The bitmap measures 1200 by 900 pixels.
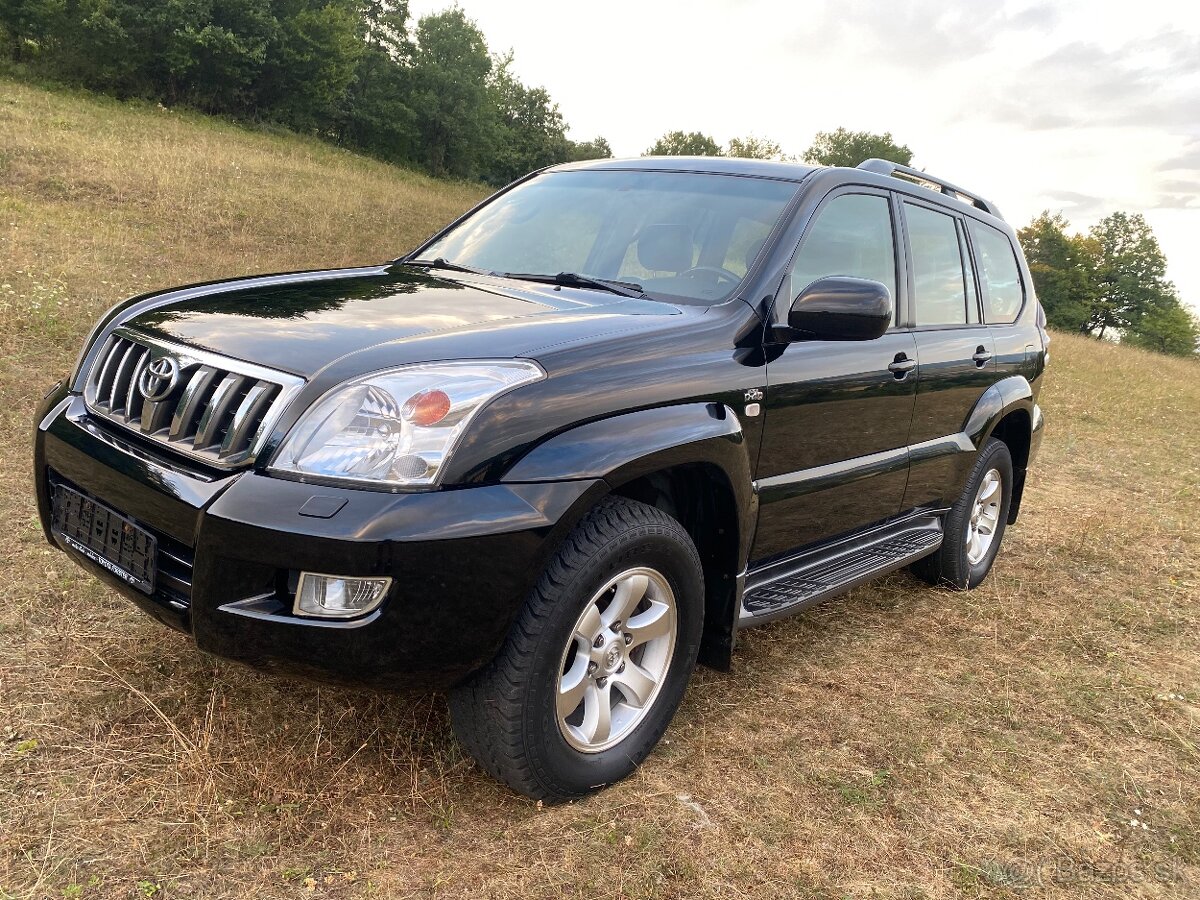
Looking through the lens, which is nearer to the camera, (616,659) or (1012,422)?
(616,659)

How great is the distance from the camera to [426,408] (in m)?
1.91

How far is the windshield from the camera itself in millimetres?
2904

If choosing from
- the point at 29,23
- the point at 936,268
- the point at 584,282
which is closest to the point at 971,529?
the point at 936,268

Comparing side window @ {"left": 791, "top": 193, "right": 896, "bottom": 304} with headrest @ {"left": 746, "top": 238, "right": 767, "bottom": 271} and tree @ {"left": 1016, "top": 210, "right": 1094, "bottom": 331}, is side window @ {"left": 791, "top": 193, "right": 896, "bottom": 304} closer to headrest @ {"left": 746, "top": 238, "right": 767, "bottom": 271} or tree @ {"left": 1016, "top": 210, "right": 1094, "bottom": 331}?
Answer: headrest @ {"left": 746, "top": 238, "right": 767, "bottom": 271}

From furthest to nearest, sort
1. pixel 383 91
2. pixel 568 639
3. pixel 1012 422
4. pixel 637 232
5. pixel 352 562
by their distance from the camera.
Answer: pixel 383 91 < pixel 1012 422 < pixel 637 232 < pixel 568 639 < pixel 352 562

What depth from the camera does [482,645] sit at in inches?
77.6

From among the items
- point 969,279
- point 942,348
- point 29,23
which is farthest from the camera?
point 29,23

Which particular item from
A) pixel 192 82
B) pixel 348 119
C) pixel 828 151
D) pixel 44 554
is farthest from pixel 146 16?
pixel 828 151

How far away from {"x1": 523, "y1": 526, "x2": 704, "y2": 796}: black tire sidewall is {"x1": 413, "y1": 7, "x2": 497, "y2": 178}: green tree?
1720 inches

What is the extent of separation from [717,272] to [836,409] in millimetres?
634

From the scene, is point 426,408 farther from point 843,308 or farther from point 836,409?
point 836,409

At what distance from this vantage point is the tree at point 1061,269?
55.4 metres

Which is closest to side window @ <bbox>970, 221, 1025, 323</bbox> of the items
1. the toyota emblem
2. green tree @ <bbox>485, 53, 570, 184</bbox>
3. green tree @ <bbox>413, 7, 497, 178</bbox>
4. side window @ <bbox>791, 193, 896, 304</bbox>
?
side window @ <bbox>791, 193, 896, 304</bbox>

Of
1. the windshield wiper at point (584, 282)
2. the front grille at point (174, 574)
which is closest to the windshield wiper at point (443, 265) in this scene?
the windshield wiper at point (584, 282)
